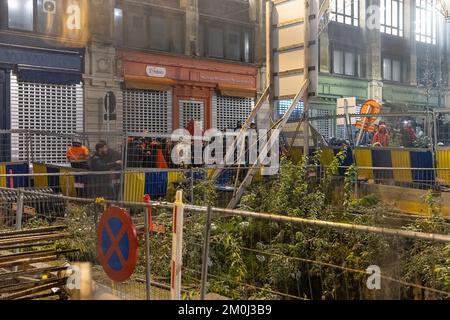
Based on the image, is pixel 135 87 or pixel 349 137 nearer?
pixel 349 137

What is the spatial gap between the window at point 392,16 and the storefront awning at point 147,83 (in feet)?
50.5

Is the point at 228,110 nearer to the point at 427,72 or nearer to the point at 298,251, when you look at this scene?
the point at 427,72

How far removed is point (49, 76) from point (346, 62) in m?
16.5

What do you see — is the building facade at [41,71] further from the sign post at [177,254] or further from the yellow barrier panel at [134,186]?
the sign post at [177,254]

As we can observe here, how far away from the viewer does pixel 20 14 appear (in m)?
17.5

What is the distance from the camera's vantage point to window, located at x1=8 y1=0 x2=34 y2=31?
1727 cm

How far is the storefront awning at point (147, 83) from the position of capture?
19297 millimetres

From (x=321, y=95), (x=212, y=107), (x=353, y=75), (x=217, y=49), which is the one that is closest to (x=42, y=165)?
(x=212, y=107)

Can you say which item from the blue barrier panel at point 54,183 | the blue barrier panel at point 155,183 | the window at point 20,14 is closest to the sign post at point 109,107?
the window at point 20,14

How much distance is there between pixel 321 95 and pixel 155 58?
31.8ft

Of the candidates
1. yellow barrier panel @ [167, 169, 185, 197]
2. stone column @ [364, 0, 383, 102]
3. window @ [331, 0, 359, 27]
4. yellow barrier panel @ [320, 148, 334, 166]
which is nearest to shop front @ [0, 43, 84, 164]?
yellow barrier panel @ [167, 169, 185, 197]

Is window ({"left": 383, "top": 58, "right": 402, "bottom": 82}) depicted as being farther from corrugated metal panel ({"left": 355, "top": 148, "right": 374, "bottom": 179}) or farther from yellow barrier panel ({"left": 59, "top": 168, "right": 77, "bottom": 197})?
yellow barrier panel ({"left": 59, "top": 168, "right": 77, "bottom": 197})

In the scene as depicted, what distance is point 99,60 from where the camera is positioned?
18781 millimetres
